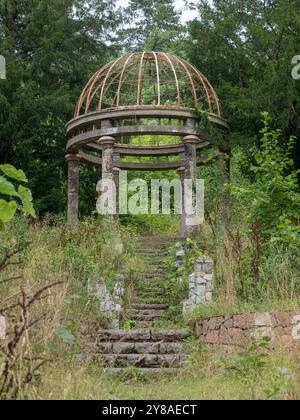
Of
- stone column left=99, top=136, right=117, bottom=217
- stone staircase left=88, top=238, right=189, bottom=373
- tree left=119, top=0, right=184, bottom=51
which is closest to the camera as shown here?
stone staircase left=88, top=238, right=189, bottom=373

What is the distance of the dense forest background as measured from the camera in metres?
12.6

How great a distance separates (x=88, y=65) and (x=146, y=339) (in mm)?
10410

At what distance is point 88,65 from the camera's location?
17812 mm

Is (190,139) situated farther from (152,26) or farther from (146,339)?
(152,26)

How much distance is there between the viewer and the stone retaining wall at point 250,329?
312 inches

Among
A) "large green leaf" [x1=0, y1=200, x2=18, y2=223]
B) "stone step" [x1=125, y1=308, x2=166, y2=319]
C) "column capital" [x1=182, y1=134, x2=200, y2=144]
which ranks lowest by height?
"large green leaf" [x1=0, y1=200, x2=18, y2=223]

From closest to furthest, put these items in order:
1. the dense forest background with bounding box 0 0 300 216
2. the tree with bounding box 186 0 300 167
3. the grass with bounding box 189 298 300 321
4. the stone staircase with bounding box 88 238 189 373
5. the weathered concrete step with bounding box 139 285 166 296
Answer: the stone staircase with bounding box 88 238 189 373
the grass with bounding box 189 298 300 321
the weathered concrete step with bounding box 139 285 166 296
the tree with bounding box 186 0 300 167
the dense forest background with bounding box 0 0 300 216

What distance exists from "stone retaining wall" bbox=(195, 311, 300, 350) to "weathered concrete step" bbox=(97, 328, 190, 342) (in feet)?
1.32

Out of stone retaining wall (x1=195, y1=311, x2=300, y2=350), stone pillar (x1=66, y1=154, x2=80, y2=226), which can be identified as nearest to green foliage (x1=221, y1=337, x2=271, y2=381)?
stone retaining wall (x1=195, y1=311, x2=300, y2=350)

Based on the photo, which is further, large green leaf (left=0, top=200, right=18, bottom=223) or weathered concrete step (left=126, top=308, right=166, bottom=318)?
weathered concrete step (left=126, top=308, right=166, bottom=318)

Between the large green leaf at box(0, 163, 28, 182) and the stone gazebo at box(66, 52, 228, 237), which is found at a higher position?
the stone gazebo at box(66, 52, 228, 237)

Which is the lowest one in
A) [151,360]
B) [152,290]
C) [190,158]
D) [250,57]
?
[151,360]

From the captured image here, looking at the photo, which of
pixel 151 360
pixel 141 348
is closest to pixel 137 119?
pixel 141 348

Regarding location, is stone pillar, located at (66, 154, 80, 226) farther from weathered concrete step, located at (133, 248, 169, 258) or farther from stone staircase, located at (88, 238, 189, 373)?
stone staircase, located at (88, 238, 189, 373)
